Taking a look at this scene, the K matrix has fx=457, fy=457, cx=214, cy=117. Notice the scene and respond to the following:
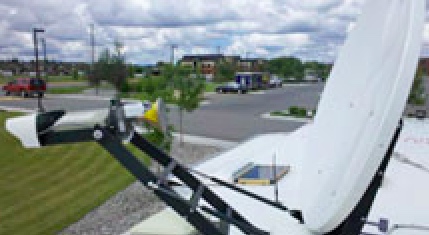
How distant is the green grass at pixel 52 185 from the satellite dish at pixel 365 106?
581cm

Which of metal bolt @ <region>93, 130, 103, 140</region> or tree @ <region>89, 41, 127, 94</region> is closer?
metal bolt @ <region>93, 130, 103, 140</region>

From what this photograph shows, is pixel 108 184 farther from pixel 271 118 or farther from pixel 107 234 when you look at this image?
pixel 271 118

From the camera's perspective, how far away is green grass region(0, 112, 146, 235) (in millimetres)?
7902

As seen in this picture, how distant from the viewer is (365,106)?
266 centimetres

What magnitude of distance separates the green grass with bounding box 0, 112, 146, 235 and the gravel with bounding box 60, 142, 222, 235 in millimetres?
209

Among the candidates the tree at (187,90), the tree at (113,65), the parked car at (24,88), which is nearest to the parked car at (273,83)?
the tree at (113,65)

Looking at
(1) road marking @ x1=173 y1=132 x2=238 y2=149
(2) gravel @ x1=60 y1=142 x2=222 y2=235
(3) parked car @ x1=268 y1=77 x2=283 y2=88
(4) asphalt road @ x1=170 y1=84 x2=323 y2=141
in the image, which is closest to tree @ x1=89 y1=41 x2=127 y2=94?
(4) asphalt road @ x1=170 y1=84 x2=323 y2=141

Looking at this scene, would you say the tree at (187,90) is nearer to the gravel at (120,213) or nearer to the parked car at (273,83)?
Answer: the gravel at (120,213)


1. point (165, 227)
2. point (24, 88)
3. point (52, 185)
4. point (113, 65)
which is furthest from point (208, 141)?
point (24, 88)

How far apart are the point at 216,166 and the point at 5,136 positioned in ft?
39.4

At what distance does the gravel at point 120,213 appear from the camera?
7.54 meters

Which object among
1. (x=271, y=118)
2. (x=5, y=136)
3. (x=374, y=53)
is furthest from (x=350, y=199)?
(x=271, y=118)

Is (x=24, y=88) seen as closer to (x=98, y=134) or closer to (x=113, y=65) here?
(x=113, y=65)

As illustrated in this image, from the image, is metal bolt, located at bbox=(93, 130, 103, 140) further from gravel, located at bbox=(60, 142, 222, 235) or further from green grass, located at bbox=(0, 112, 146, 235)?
green grass, located at bbox=(0, 112, 146, 235)
